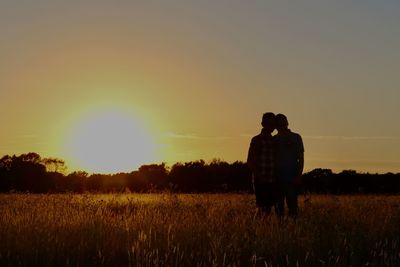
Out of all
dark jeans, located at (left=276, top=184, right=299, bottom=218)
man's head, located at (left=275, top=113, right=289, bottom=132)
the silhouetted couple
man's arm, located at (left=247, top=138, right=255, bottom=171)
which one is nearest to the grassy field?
dark jeans, located at (left=276, top=184, right=299, bottom=218)

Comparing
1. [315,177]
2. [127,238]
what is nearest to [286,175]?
[127,238]

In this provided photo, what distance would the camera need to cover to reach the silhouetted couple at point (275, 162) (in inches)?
389

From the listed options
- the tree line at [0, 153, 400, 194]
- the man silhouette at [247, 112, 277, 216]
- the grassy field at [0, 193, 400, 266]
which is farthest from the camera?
the tree line at [0, 153, 400, 194]

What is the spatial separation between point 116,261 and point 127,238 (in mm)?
867

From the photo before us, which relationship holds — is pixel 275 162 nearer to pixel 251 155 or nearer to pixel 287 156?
pixel 287 156

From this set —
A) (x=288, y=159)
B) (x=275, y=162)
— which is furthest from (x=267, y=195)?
(x=288, y=159)

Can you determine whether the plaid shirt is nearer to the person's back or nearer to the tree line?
the person's back

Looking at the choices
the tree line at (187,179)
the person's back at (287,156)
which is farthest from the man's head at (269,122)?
the tree line at (187,179)

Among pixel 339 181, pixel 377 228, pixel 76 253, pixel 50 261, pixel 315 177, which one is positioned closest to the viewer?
pixel 50 261

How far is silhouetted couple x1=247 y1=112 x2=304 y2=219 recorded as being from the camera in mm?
9891

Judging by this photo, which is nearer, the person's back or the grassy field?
the grassy field

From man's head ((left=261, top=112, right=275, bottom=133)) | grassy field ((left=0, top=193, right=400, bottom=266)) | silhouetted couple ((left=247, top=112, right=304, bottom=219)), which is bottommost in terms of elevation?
grassy field ((left=0, top=193, right=400, bottom=266))

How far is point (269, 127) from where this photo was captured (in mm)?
9898

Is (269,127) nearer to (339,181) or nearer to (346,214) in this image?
(346,214)
